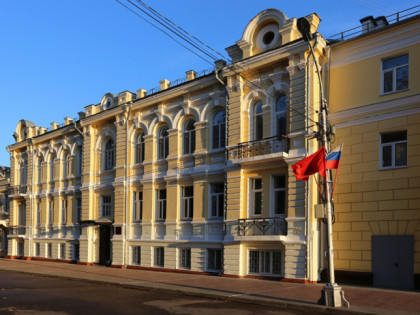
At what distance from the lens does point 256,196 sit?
1995 centimetres

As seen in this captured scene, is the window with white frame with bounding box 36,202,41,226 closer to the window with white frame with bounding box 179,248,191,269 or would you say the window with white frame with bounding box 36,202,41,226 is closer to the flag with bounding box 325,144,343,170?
the window with white frame with bounding box 179,248,191,269

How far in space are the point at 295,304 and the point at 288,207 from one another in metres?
5.95

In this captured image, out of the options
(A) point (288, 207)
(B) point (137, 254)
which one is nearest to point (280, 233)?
(A) point (288, 207)

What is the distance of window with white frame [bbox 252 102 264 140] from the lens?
2028 cm

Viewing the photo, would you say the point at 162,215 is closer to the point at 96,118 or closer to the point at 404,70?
the point at 96,118

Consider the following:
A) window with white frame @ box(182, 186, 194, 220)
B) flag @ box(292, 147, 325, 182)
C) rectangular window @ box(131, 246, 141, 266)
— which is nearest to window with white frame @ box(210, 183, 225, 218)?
window with white frame @ box(182, 186, 194, 220)

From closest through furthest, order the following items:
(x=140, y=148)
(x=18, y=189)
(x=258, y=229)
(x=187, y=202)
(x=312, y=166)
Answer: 1. (x=312, y=166)
2. (x=258, y=229)
3. (x=187, y=202)
4. (x=140, y=148)
5. (x=18, y=189)

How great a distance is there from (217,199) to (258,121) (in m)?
4.29

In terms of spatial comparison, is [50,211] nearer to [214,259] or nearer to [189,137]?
[189,137]

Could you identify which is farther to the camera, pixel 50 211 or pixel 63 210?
pixel 50 211

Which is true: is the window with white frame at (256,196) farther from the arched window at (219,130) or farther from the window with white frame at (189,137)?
the window with white frame at (189,137)

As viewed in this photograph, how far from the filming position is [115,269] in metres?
24.9

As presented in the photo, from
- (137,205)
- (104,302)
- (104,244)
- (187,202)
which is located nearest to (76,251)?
(104,244)

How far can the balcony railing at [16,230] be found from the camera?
35.5 m
